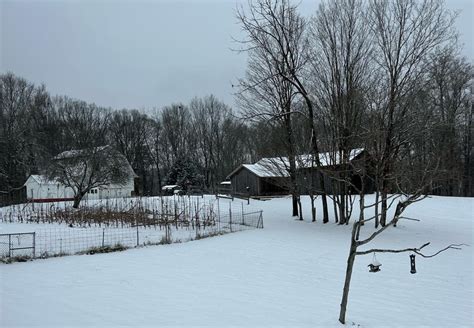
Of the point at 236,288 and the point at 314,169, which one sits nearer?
the point at 236,288

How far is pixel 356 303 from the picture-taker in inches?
291

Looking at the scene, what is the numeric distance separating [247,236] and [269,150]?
6163 millimetres

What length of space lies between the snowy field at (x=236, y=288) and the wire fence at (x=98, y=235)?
99 cm

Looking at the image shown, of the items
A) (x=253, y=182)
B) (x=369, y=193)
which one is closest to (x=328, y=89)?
(x=369, y=193)

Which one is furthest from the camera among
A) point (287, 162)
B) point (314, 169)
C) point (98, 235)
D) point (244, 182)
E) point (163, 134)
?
point (163, 134)

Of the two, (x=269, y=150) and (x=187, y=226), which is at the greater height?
(x=269, y=150)

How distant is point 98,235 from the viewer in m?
14.8

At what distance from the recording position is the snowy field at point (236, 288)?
6.41 m

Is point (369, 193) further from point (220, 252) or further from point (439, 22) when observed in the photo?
point (220, 252)

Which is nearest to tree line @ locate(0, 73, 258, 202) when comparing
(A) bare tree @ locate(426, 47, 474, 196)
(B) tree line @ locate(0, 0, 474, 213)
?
(A) bare tree @ locate(426, 47, 474, 196)

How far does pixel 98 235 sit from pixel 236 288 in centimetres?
841

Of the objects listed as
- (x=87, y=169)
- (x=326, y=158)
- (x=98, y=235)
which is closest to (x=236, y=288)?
(x=98, y=235)

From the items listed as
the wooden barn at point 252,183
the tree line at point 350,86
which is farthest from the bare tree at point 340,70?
the wooden barn at point 252,183

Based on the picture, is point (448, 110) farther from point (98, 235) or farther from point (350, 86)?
point (98, 235)
